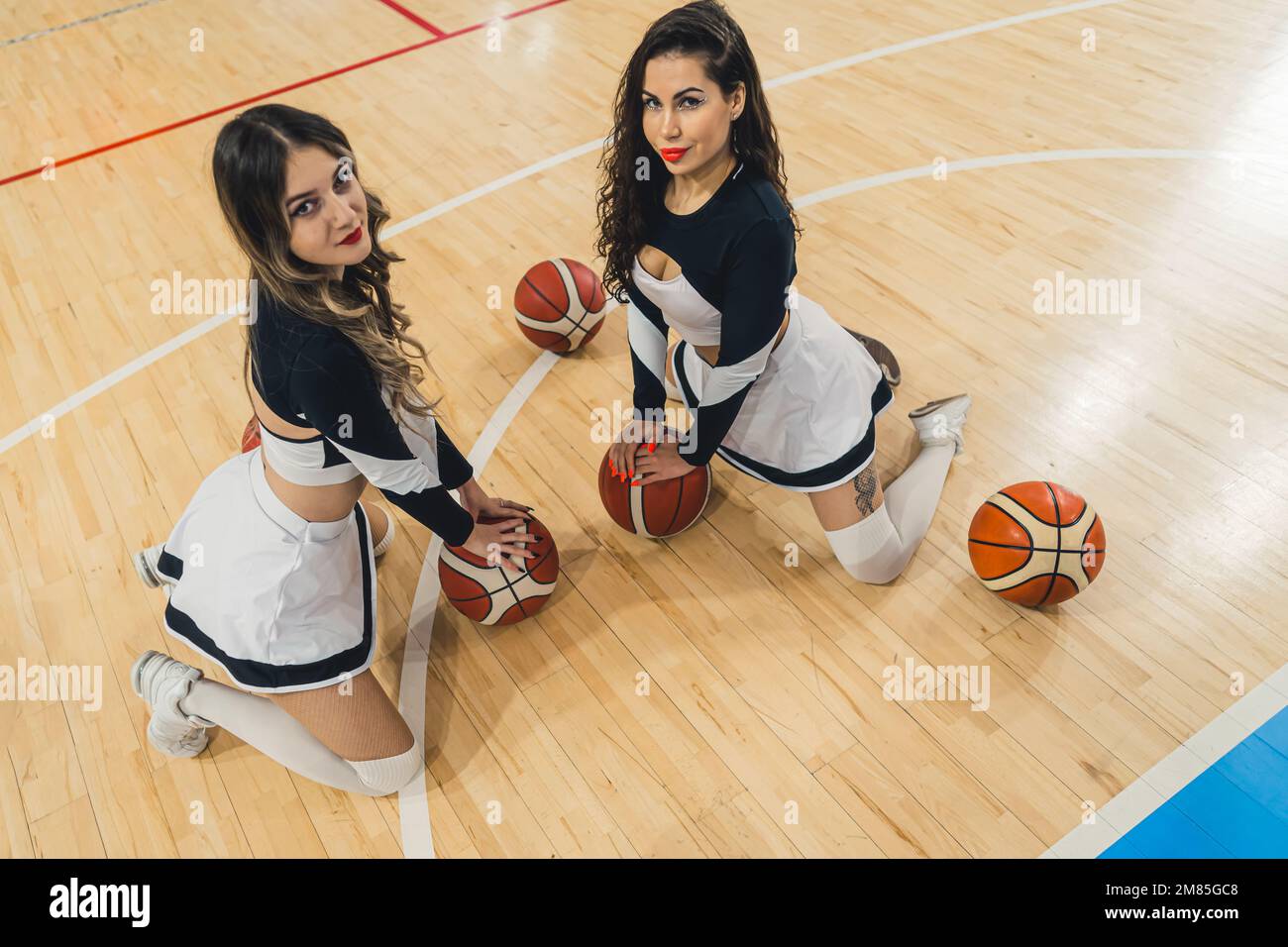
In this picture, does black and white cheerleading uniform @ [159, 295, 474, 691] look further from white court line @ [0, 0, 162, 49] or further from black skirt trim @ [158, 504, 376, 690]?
white court line @ [0, 0, 162, 49]

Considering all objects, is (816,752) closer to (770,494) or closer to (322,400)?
(770,494)

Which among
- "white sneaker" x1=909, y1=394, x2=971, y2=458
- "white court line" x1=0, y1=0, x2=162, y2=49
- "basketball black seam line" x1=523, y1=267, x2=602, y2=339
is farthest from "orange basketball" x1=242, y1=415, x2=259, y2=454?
"white court line" x1=0, y1=0, x2=162, y2=49

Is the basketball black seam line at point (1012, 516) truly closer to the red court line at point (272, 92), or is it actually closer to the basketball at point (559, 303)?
the basketball at point (559, 303)

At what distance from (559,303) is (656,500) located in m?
1.30

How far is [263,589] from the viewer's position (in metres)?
2.79

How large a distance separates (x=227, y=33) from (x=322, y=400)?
6975 mm

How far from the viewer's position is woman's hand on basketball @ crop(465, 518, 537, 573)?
3.27 metres

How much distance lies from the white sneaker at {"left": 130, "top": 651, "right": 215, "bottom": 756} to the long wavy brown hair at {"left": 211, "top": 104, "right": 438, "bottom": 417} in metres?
1.15

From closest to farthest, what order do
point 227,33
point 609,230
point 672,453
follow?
point 609,230
point 672,453
point 227,33

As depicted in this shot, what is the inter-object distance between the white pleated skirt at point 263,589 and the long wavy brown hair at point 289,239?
0.51m

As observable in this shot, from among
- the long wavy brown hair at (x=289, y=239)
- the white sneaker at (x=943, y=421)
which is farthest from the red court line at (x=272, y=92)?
the white sneaker at (x=943, y=421)

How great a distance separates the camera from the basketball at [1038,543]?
3184 mm

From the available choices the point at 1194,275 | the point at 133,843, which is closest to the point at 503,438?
the point at 133,843
